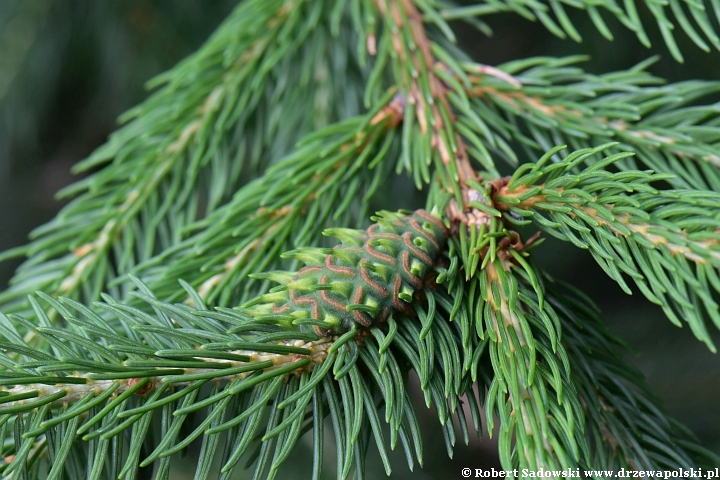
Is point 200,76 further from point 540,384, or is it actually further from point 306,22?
point 540,384

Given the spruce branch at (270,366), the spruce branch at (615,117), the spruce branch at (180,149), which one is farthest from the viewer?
the spruce branch at (180,149)

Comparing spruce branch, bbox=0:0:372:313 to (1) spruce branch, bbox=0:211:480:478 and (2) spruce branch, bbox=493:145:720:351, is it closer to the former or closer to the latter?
(1) spruce branch, bbox=0:211:480:478

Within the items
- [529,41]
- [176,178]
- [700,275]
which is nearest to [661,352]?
[529,41]

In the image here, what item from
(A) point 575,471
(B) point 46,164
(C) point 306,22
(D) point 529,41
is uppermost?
(D) point 529,41

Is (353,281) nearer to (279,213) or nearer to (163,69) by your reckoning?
(279,213)

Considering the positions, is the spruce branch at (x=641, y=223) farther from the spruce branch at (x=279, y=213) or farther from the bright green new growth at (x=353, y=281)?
the spruce branch at (x=279, y=213)

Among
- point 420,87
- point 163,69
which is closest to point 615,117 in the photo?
point 420,87

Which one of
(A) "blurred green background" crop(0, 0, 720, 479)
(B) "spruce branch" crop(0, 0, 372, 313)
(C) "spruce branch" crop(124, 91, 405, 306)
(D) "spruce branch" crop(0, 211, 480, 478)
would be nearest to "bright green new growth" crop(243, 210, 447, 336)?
(D) "spruce branch" crop(0, 211, 480, 478)

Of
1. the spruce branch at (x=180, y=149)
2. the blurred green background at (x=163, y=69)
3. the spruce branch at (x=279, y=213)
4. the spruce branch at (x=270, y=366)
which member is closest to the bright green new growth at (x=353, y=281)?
the spruce branch at (x=270, y=366)
